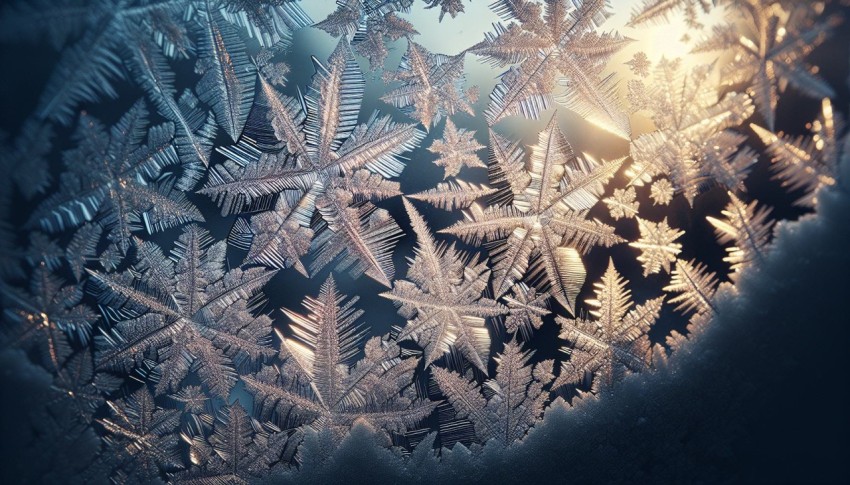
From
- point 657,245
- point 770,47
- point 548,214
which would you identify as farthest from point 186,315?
point 770,47

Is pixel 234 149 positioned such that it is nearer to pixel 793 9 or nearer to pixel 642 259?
pixel 642 259

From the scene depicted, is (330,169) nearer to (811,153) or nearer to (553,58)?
(553,58)

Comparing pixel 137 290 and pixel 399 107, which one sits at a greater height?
pixel 399 107

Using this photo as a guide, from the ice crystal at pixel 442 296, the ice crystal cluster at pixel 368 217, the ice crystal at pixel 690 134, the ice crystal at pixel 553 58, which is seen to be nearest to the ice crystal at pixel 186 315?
the ice crystal cluster at pixel 368 217

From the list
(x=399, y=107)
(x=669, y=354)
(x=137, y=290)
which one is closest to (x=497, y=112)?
(x=399, y=107)

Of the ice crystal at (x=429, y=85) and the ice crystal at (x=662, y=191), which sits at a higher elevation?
the ice crystal at (x=429, y=85)

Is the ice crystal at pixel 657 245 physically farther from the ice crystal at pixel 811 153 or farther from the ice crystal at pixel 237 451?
the ice crystal at pixel 237 451

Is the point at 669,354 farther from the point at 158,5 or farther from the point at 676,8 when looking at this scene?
the point at 158,5

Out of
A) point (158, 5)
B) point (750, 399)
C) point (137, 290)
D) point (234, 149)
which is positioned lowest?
point (750, 399)
